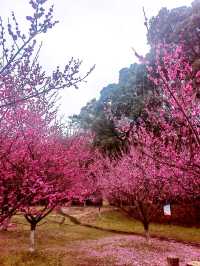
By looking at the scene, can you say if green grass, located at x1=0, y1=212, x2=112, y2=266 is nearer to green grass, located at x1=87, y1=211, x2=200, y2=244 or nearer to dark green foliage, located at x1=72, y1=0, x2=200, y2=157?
green grass, located at x1=87, y1=211, x2=200, y2=244

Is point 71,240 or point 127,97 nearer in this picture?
point 71,240

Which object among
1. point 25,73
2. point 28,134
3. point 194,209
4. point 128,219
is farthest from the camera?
point 128,219

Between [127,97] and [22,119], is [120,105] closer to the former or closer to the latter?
[127,97]

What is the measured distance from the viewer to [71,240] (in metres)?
26.3

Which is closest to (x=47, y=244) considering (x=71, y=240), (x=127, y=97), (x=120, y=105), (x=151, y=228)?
(x=71, y=240)

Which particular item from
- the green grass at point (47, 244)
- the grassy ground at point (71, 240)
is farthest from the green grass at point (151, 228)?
the green grass at point (47, 244)

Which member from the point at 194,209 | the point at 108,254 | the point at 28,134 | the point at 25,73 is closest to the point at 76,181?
the point at 108,254

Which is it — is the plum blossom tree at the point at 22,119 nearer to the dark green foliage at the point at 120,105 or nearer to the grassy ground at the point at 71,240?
the grassy ground at the point at 71,240

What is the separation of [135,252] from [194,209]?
599 inches

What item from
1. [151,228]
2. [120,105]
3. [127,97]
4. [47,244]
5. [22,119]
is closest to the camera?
[22,119]

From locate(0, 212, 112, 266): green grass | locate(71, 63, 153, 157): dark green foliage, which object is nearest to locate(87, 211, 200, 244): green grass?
locate(0, 212, 112, 266): green grass

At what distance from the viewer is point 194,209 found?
114 ft

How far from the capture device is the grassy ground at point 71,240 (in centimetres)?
1891

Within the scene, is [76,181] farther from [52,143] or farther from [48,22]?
[48,22]
